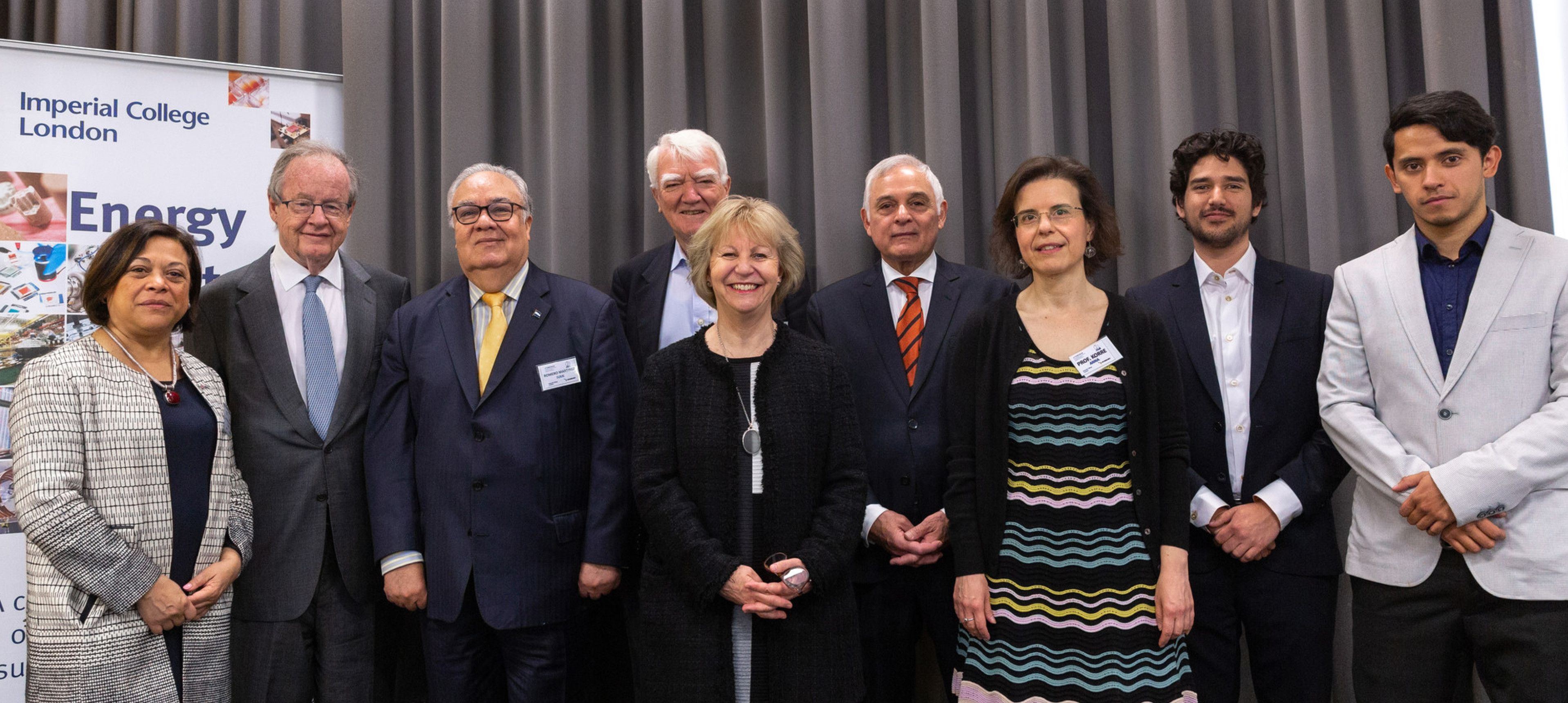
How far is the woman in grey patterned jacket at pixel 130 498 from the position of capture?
2045 mm

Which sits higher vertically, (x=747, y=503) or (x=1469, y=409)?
(x=1469, y=409)

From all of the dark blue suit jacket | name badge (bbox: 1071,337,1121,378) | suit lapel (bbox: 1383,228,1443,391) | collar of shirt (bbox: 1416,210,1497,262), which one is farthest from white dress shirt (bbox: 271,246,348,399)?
collar of shirt (bbox: 1416,210,1497,262)

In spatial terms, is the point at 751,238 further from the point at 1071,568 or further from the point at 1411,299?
the point at 1411,299

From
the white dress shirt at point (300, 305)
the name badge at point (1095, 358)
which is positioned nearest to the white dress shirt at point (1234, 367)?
the name badge at point (1095, 358)

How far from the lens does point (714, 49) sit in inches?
138

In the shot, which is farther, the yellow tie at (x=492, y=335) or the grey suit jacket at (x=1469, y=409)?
the yellow tie at (x=492, y=335)

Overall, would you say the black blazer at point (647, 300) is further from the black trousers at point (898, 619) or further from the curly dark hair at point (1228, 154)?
the curly dark hair at point (1228, 154)

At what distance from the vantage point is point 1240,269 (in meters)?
2.60

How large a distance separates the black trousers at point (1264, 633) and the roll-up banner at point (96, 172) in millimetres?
3280

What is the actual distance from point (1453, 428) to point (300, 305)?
3.06 meters

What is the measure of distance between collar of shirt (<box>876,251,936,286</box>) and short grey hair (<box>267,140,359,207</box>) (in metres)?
1.67

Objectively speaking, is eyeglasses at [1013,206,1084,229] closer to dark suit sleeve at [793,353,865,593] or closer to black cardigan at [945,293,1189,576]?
black cardigan at [945,293,1189,576]

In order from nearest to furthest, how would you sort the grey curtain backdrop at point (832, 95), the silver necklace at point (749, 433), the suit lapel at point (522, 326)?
the silver necklace at point (749, 433) → the suit lapel at point (522, 326) → the grey curtain backdrop at point (832, 95)

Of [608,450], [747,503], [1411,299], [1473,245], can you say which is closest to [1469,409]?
[1411,299]
